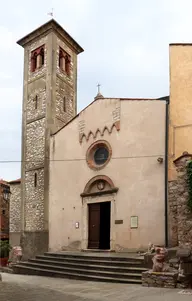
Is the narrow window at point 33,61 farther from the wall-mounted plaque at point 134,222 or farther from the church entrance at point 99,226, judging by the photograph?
the wall-mounted plaque at point 134,222

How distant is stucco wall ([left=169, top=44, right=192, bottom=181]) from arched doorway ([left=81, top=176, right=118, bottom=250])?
3.55m

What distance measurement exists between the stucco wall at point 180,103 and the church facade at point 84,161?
0.09 meters

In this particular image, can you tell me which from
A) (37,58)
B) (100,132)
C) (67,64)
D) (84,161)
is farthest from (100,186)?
(37,58)

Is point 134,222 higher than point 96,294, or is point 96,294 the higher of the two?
point 134,222

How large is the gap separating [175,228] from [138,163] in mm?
3313

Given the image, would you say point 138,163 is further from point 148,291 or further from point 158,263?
point 148,291

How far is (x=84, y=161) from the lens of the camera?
733 inches

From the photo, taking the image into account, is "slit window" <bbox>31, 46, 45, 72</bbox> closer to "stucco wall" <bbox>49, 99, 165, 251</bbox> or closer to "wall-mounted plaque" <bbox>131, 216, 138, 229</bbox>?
A: "stucco wall" <bbox>49, 99, 165, 251</bbox>

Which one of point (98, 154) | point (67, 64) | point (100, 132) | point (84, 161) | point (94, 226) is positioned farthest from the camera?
point (67, 64)

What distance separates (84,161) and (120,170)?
2.36 metres

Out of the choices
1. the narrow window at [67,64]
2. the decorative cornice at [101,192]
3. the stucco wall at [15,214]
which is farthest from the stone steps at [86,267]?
the narrow window at [67,64]

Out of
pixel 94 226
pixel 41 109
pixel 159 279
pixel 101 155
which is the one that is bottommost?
pixel 159 279

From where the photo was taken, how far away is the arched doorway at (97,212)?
57.2 feet

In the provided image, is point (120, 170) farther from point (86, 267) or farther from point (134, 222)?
point (86, 267)
